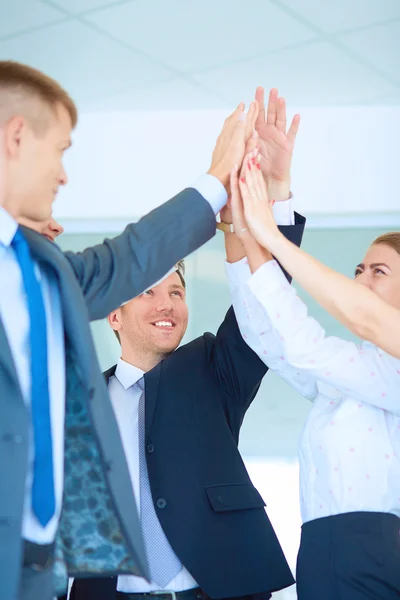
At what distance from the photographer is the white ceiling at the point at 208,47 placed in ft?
12.0

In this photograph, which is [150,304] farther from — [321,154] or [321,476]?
[321,154]

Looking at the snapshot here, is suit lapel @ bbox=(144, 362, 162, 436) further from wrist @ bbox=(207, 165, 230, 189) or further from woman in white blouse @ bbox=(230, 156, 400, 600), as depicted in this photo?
wrist @ bbox=(207, 165, 230, 189)

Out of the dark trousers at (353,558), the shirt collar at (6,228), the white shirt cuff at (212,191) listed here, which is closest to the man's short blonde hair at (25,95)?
the shirt collar at (6,228)

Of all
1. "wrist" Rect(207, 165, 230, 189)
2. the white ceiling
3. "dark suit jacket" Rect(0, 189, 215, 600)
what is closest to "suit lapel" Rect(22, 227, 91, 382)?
"dark suit jacket" Rect(0, 189, 215, 600)

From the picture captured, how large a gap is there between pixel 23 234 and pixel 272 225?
0.64 meters

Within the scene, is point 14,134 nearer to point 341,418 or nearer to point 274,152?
point 274,152

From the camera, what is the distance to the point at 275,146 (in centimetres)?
217

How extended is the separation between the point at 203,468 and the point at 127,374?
41cm

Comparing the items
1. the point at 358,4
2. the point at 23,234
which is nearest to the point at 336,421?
the point at 23,234

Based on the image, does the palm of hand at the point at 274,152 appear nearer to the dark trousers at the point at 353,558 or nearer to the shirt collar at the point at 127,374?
the shirt collar at the point at 127,374

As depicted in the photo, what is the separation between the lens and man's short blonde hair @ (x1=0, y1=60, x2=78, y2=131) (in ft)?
5.16

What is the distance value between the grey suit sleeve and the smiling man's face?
863 mm

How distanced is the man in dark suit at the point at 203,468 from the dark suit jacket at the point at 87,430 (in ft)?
1.53

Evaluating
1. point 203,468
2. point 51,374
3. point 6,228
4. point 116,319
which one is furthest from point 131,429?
point 6,228
